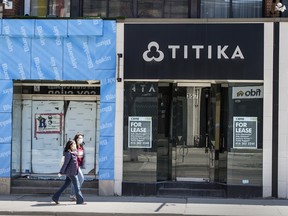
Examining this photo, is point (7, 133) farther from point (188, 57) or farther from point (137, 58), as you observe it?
point (188, 57)

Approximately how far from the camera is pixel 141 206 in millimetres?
11523

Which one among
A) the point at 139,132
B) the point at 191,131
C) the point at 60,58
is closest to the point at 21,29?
the point at 60,58

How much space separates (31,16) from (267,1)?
6.51 m

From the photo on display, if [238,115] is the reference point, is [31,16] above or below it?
above

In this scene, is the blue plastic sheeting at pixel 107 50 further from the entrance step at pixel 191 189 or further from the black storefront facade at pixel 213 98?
the entrance step at pixel 191 189

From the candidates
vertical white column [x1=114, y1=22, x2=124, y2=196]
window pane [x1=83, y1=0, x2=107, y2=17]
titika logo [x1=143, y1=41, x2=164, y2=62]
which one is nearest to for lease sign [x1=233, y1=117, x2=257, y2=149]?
titika logo [x1=143, y1=41, x2=164, y2=62]

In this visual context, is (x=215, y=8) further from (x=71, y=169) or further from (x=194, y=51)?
(x=71, y=169)

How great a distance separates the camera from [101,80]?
13.2 meters

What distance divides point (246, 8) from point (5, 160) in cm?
795

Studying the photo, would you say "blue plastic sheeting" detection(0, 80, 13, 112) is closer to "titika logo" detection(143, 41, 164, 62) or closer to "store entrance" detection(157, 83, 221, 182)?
"titika logo" detection(143, 41, 164, 62)

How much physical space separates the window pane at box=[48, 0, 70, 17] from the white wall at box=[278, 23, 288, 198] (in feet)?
19.8

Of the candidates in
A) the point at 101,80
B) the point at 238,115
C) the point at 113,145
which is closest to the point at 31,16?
the point at 101,80

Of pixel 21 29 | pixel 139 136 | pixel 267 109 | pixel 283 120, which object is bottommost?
pixel 139 136

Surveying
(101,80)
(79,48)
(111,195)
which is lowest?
(111,195)
